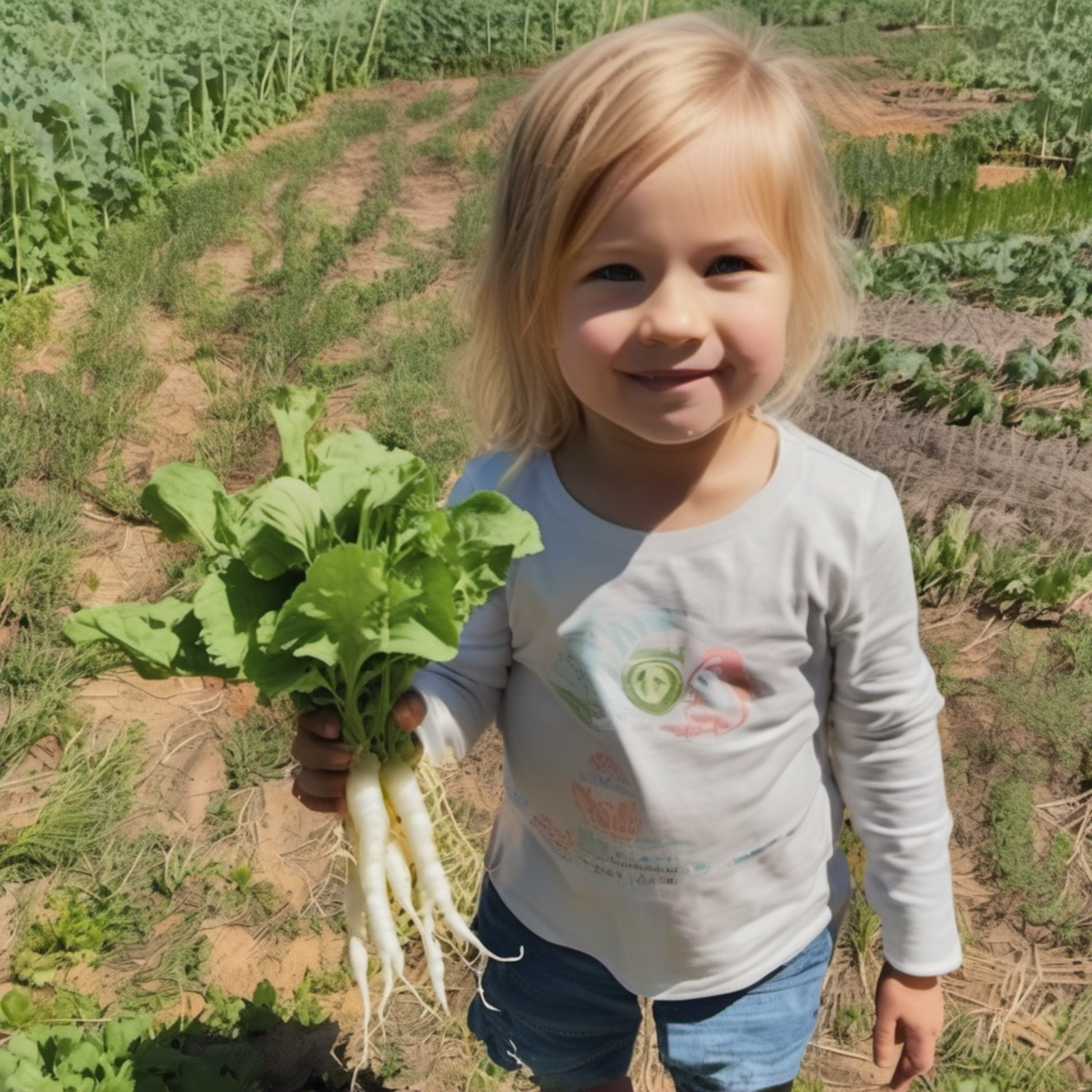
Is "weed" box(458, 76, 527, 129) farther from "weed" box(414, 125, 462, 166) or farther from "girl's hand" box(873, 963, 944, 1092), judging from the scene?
"girl's hand" box(873, 963, 944, 1092)

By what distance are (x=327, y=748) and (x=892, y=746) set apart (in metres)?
0.78

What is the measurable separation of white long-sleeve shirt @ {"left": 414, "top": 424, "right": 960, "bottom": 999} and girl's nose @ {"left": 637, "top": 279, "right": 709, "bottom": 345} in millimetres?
299

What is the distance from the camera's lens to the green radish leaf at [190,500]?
1532 mm

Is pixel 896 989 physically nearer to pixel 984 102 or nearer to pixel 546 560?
pixel 546 560

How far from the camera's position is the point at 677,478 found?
1682mm

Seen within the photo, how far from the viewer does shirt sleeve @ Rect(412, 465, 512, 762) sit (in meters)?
1.76

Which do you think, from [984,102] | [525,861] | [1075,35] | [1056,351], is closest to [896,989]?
[525,861]

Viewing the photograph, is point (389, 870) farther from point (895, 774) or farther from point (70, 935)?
point (70, 935)

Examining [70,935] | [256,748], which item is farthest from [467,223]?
[70,935]

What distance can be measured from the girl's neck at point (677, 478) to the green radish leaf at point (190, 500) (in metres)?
0.48

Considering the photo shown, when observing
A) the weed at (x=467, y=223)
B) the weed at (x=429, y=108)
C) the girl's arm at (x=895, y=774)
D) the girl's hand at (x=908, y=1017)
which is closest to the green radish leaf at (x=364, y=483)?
the girl's arm at (x=895, y=774)

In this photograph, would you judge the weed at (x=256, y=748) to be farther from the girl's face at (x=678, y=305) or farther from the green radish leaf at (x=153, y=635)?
the girl's face at (x=678, y=305)

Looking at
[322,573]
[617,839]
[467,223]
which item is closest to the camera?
[322,573]

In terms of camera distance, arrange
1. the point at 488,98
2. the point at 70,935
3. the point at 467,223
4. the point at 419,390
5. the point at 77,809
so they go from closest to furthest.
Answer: the point at 70,935 < the point at 77,809 < the point at 419,390 < the point at 467,223 < the point at 488,98
